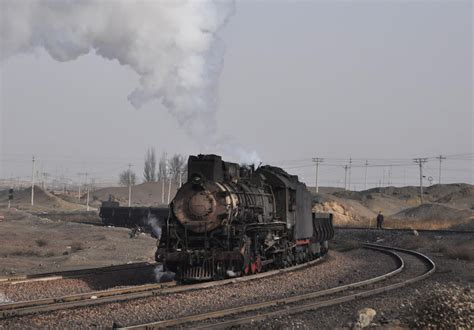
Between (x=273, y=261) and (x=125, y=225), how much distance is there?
122 ft

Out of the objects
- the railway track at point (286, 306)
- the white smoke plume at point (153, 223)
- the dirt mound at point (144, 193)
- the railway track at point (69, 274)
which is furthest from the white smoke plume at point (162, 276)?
the dirt mound at point (144, 193)

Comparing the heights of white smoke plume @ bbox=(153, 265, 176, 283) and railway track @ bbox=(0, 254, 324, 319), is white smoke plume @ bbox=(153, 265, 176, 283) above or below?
below

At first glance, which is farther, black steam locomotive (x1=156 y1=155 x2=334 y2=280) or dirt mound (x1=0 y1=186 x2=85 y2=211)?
dirt mound (x1=0 y1=186 x2=85 y2=211)

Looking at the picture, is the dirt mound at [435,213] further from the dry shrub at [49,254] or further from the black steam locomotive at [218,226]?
the black steam locomotive at [218,226]

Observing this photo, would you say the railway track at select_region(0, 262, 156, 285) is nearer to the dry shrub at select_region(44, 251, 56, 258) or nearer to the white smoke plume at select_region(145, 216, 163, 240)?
the dry shrub at select_region(44, 251, 56, 258)

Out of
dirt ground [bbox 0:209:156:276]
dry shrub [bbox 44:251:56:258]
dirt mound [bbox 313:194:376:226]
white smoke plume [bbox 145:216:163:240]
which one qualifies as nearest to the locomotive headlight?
dirt ground [bbox 0:209:156:276]

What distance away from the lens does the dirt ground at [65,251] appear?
961 inches

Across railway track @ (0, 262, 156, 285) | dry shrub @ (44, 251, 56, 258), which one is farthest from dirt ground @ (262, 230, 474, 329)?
dry shrub @ (44, 251, 56, 258)

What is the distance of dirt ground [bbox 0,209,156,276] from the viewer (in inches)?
961

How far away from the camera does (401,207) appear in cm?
10212

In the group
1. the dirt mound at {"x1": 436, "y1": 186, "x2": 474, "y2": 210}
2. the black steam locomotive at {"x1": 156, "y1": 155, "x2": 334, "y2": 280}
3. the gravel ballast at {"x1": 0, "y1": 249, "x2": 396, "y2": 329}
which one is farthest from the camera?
the dirt mound at {"x1": 436, "y1": 186, "x2": 474, "y2": 210}

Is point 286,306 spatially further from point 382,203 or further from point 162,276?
point 382,203

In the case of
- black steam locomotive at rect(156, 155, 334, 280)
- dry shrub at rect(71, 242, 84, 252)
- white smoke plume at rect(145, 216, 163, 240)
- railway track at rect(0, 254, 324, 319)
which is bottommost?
white smoke plume at rect(145, 216, 163, 240)

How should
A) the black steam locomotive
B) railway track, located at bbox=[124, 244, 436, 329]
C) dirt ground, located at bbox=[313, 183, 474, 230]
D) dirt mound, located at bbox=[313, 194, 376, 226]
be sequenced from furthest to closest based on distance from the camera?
1. dirt mound, located at bbox=[313, 194, 376, 226]
2. dirt ground, located at bbox=[313, 183, 474, 230]
3. the black steam locomotive
4. railway track, located at bbox=[124, 244, 436, 329]
